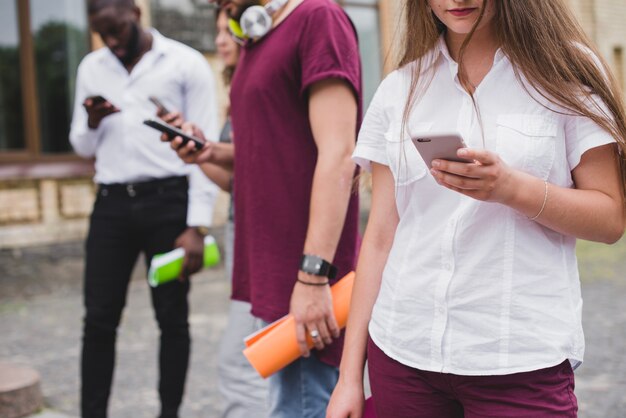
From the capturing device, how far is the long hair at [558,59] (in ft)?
4.77

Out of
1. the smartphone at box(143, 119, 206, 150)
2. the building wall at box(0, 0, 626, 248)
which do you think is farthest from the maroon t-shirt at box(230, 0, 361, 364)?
the building wall at box(0, 0, 626, 248)

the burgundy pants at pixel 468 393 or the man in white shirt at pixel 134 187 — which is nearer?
the burgundy pants at pixel 468 393

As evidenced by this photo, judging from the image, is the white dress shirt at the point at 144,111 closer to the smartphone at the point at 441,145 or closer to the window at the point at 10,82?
the smartphone at the point at 441,145

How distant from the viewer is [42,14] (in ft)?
27.2

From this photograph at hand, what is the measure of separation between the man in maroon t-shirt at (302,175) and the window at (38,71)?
6.42m

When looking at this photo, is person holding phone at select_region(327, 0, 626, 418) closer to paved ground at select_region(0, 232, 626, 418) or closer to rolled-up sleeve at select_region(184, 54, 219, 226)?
rolled-up sleeve at select_region(184, 54, 219, 226)

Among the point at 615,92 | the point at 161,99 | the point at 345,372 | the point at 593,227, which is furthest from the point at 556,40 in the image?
the point at 161,99

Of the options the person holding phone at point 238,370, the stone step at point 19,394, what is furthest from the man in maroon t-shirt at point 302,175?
the stone step at point 19,394

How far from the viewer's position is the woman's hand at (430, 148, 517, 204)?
130 centimetres

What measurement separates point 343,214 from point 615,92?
882 millimetres

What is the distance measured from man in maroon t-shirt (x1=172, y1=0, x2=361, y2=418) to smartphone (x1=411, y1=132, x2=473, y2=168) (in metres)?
0.82

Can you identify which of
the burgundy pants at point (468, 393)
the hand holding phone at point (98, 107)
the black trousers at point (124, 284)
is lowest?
the black trousers at point (124, 284)

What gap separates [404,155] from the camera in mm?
1621

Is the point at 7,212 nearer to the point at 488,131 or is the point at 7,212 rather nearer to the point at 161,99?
the point at 161,99
